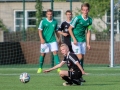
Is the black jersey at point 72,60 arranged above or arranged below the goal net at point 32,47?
above

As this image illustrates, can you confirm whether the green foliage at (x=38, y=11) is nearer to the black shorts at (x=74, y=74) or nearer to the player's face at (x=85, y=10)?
the player's face at (x=85, y=10)

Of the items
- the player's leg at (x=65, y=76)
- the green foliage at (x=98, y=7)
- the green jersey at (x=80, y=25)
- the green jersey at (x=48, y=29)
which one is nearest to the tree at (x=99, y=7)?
the green foliage at (x=98, y=7)

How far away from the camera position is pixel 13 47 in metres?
25.1

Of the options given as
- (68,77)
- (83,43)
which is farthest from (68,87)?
(83,43)

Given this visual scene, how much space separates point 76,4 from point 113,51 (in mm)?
5014

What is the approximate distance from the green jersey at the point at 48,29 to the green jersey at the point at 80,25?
2724 millimetres

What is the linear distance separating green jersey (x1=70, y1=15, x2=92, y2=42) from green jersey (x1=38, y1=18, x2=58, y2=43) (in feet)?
8.94

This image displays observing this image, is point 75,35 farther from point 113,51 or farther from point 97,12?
point 97,12

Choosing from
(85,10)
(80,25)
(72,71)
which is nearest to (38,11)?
(80,25)

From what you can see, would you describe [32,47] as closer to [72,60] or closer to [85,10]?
[85,10]

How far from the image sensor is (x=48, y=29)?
19.6 meters

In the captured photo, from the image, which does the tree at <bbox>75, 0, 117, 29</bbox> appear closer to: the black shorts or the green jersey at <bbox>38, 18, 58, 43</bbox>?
the green jersey at <bbox>38, 18, 58, 43</bbox>

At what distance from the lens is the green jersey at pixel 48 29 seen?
64.0ft

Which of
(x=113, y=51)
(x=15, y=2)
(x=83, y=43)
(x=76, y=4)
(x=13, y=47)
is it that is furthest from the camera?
(x=15, y=2)
